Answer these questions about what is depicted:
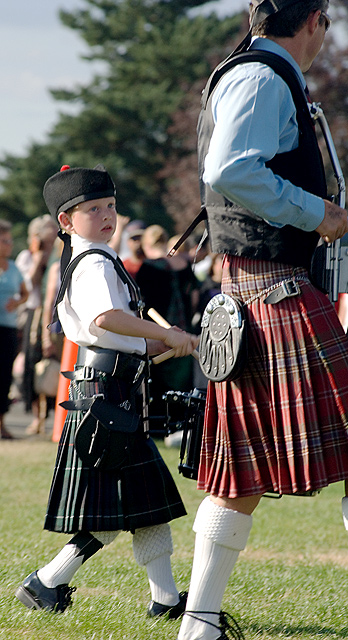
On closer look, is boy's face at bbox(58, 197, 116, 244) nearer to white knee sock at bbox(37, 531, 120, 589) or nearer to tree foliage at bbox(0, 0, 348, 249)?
white knee sock at bbox(37, 531, 120, 589)

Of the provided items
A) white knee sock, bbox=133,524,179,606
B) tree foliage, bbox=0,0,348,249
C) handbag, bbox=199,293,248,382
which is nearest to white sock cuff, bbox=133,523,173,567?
white knee sock, bbox=133,524,179,606

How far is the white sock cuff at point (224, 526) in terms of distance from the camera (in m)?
2.57

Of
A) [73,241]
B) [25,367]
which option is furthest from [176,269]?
[73,241]

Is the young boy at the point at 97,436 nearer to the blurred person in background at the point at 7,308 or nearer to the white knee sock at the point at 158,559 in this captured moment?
the white knee sock at the point at 158,559

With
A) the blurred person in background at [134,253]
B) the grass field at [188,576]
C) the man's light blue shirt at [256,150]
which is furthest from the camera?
the blurred person in background at [134,253]

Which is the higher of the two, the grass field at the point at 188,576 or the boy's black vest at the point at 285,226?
the boy's black vest at the point at 285,226

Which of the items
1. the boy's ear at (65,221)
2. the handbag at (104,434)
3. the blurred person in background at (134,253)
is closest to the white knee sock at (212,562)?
the handbag at (104,434)

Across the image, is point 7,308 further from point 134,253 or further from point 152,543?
point 152,543

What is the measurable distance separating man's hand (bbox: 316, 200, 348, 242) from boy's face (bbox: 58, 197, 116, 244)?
912mm

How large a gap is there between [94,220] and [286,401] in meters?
1.04

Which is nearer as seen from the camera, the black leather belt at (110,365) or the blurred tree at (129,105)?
the black leather belt at (110,365)

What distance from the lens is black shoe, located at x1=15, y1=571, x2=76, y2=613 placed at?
3.04 meters

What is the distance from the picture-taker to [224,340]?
2.58m

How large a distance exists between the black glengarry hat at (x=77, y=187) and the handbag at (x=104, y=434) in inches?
28.0
